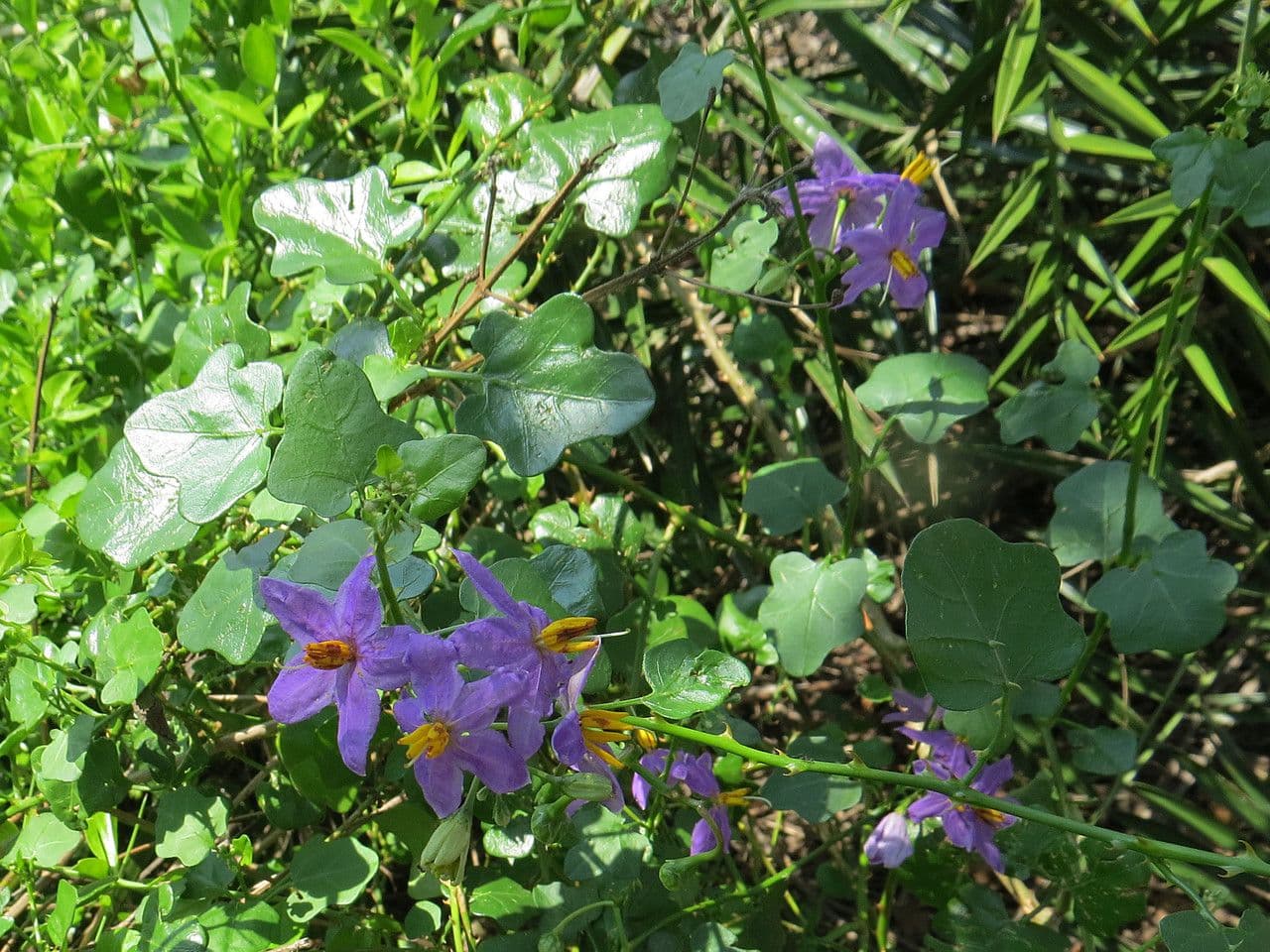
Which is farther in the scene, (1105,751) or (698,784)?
(1105,751)

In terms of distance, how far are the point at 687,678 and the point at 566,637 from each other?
10 centimetres

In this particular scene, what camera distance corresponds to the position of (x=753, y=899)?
1009 millimetres

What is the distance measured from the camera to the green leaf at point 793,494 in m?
1.06

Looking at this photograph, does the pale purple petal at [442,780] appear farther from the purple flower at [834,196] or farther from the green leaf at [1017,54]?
the green leaf at [1017,54]

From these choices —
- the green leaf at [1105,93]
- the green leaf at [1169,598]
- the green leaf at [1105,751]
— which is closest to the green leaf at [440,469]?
the green leaf at [1169,598]

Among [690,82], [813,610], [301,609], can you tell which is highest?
[690,82]

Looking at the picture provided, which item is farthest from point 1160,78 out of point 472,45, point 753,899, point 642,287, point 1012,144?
point 753,899

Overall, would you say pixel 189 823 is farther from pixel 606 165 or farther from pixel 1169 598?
pixel 1169 598

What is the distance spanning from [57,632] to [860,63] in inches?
46.3

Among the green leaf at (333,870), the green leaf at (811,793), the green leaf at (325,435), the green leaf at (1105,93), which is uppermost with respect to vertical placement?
the green leaf at (1105,93)

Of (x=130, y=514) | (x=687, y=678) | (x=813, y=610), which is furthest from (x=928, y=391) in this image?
(x=130, y=514)

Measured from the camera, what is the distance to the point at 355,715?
61 cm

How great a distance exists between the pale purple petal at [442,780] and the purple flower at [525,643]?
0.16 feet

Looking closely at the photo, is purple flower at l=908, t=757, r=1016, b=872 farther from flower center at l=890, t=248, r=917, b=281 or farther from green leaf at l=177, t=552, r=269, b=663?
green leaf at l=177, t=552, r=269, b=663
